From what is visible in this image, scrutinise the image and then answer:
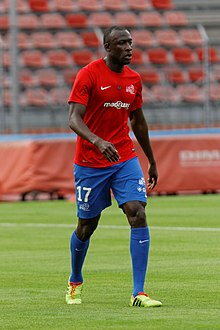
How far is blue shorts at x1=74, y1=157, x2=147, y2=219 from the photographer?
325 inches

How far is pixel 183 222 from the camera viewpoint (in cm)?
1655

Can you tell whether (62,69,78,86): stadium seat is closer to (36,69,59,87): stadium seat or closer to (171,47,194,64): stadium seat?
(36,69,59,87): stadium seat

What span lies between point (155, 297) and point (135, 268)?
463 mm

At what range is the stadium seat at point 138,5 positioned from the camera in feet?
121

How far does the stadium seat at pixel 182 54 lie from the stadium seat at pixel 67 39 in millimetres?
2952

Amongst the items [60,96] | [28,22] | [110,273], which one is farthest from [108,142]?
[28,22]

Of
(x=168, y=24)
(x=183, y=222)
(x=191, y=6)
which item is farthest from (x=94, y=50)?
(x=183, y=222)

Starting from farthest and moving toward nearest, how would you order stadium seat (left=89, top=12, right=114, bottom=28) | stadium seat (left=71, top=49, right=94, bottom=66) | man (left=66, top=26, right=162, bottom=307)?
stadium seat (left=89, top=12, right=114, bottom=28) → stadium seat (left=71, top=49, right=94, bottom=66) → man (left=66, top=26, right=162, bottom=307)

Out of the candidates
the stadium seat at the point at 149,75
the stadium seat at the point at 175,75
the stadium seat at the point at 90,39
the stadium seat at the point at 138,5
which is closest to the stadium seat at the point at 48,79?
the stadium seat at the point at 90,39

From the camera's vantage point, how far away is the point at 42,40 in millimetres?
32656

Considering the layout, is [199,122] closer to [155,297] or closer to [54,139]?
[54,139]

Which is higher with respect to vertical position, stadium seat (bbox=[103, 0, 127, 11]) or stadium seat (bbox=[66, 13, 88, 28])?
stadium seat (bbox=[103, 0, 127, 11])

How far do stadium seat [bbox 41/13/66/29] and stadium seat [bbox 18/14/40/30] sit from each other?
239 millimetres

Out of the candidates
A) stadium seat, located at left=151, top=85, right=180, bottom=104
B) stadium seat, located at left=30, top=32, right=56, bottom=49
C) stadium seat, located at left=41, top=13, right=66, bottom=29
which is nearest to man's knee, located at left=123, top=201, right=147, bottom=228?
stadium seat, located at left=151, top=85, right=180, bottom=104
